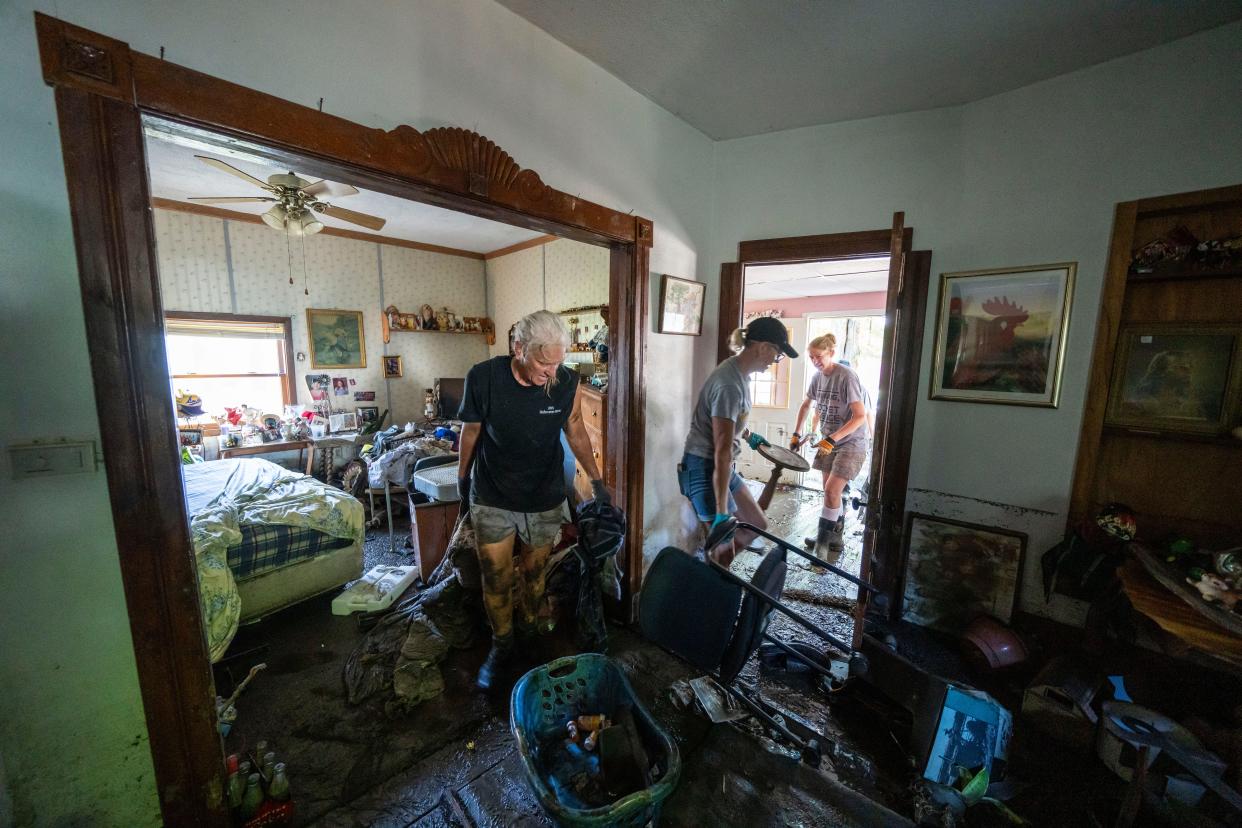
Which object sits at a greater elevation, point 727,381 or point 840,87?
point 840,87

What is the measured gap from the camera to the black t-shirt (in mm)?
1981

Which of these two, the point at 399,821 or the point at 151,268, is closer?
the point at 151,268

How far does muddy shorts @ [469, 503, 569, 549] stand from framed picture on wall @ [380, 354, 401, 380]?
13.8 ft

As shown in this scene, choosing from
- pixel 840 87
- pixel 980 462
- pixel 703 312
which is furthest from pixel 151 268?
pixel 980 462

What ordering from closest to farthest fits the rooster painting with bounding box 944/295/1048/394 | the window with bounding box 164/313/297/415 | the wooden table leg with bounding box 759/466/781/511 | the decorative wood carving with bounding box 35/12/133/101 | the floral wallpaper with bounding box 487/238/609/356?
the decorative wood carving with bounding box 35/12/133/101, the rooster painting with bounding box 944/295/1048/394, the wooden table leg with bounding box 759/466/781/511, the window with bounding box 164/313/297/415, the floral wallpaper with bounding box 487/238/609/356

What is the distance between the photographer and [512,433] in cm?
200

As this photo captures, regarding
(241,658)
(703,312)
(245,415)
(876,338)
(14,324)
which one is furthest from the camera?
(876,338)

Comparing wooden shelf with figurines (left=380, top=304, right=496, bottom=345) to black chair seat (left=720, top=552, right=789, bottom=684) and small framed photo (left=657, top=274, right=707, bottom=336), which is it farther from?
black chair seat (left=720, top=552, right=789, bottom=684)

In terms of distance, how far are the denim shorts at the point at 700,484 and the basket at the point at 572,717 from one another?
1066 millimetres

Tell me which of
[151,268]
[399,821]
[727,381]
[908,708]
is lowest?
[399,821]

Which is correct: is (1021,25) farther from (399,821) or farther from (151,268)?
(399,821)

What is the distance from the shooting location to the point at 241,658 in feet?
7.45

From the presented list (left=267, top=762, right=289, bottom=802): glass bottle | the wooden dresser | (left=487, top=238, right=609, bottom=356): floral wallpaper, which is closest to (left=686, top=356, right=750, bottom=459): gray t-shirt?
the wooden dresser

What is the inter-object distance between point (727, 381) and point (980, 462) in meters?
1.48
